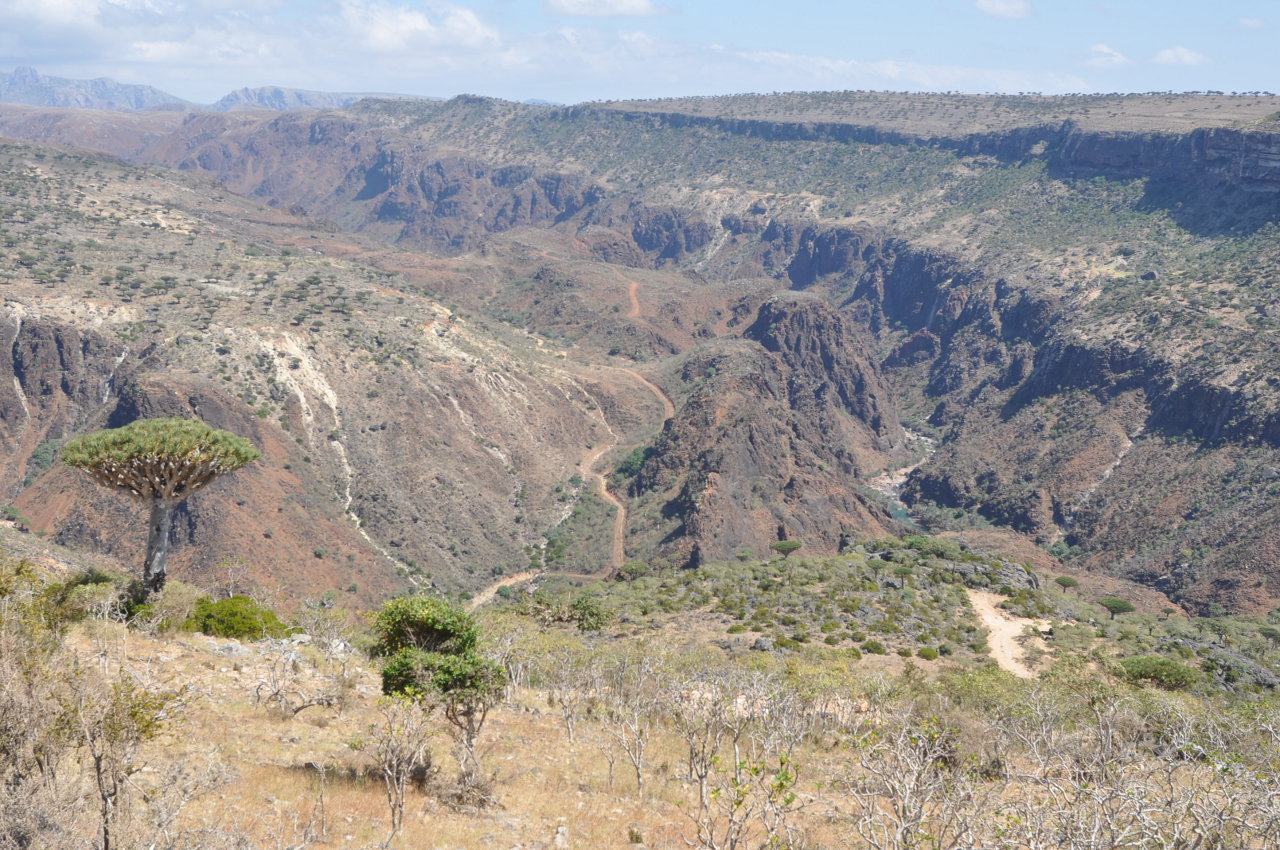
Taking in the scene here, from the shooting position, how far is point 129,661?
81.7ft

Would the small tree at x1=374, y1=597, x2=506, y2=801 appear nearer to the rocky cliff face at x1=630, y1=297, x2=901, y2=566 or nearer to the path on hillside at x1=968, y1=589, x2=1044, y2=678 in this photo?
the path on hillside at x1=968, y1=589, x2=1044, y2=678

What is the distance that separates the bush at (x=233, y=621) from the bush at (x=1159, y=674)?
4082cm

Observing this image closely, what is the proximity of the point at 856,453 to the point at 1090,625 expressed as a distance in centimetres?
7408

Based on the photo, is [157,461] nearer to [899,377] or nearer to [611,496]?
[611,496]

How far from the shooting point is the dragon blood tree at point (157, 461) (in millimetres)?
30203

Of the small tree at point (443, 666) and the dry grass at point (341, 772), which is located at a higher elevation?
the small tree at point (443, 666)

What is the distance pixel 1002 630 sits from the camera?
52.8m

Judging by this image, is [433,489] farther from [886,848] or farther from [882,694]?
[886,848]

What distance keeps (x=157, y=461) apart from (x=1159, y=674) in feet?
155

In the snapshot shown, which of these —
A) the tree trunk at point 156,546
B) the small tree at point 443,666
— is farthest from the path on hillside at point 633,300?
the small tree at point 443,666

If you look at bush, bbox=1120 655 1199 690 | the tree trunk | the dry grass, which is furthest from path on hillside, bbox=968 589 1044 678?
the tree trunk

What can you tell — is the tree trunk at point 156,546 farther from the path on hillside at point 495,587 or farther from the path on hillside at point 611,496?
the path on hillside at point 611,496

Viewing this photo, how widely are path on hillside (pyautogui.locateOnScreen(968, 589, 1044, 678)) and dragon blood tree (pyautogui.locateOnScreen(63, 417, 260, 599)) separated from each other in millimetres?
41468

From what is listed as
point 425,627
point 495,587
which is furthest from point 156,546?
point 495,587
